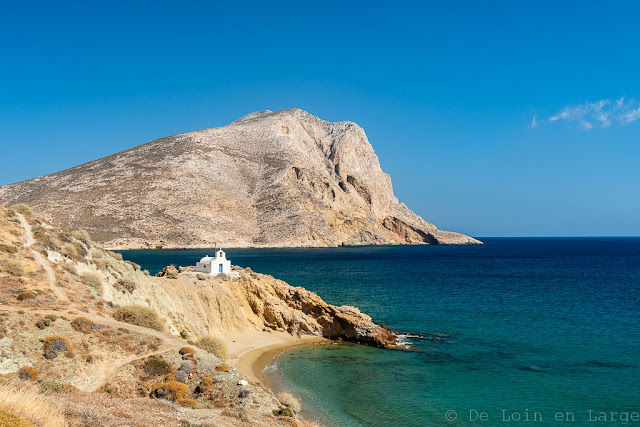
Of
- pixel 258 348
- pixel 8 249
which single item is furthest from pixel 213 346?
pixel 8 249

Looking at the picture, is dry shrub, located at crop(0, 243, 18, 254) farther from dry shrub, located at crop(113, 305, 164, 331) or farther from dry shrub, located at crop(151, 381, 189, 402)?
dry shrub, located at crop(151, 381, 189, 402)

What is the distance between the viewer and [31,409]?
6391 mm

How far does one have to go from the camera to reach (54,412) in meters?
6.72

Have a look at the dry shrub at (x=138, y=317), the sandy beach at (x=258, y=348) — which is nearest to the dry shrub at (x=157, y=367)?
the dry shrub at (x=138, y=317)

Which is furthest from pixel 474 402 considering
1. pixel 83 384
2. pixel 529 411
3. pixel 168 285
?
pixel 168 285

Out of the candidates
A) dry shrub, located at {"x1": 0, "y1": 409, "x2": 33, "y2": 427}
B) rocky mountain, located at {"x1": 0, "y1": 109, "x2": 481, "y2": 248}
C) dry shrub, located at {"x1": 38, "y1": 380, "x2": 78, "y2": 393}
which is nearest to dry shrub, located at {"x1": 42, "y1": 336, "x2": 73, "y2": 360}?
dry shrub, located at {"x1": 38, "y1": 380, "x2": 78, "y2": 393}

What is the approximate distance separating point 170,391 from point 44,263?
36.5 feet

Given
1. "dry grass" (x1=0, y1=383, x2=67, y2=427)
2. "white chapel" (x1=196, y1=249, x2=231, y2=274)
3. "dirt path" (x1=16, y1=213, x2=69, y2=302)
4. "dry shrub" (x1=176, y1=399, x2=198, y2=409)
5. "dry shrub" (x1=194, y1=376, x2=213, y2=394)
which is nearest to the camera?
"dry grass" (x1=0, y1=383, x2=67, y2=427)

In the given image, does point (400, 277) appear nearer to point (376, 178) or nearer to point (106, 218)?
point (106, 218)

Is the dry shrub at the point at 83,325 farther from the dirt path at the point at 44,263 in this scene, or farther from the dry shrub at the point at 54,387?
the dirt path at the point at 44,263

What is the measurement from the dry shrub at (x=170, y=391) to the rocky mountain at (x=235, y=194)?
337ft

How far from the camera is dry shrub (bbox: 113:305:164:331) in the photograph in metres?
16.1

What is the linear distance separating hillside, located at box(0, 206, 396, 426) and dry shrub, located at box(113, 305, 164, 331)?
0.04m

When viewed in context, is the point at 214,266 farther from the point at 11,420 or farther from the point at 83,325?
the point at 11,420
